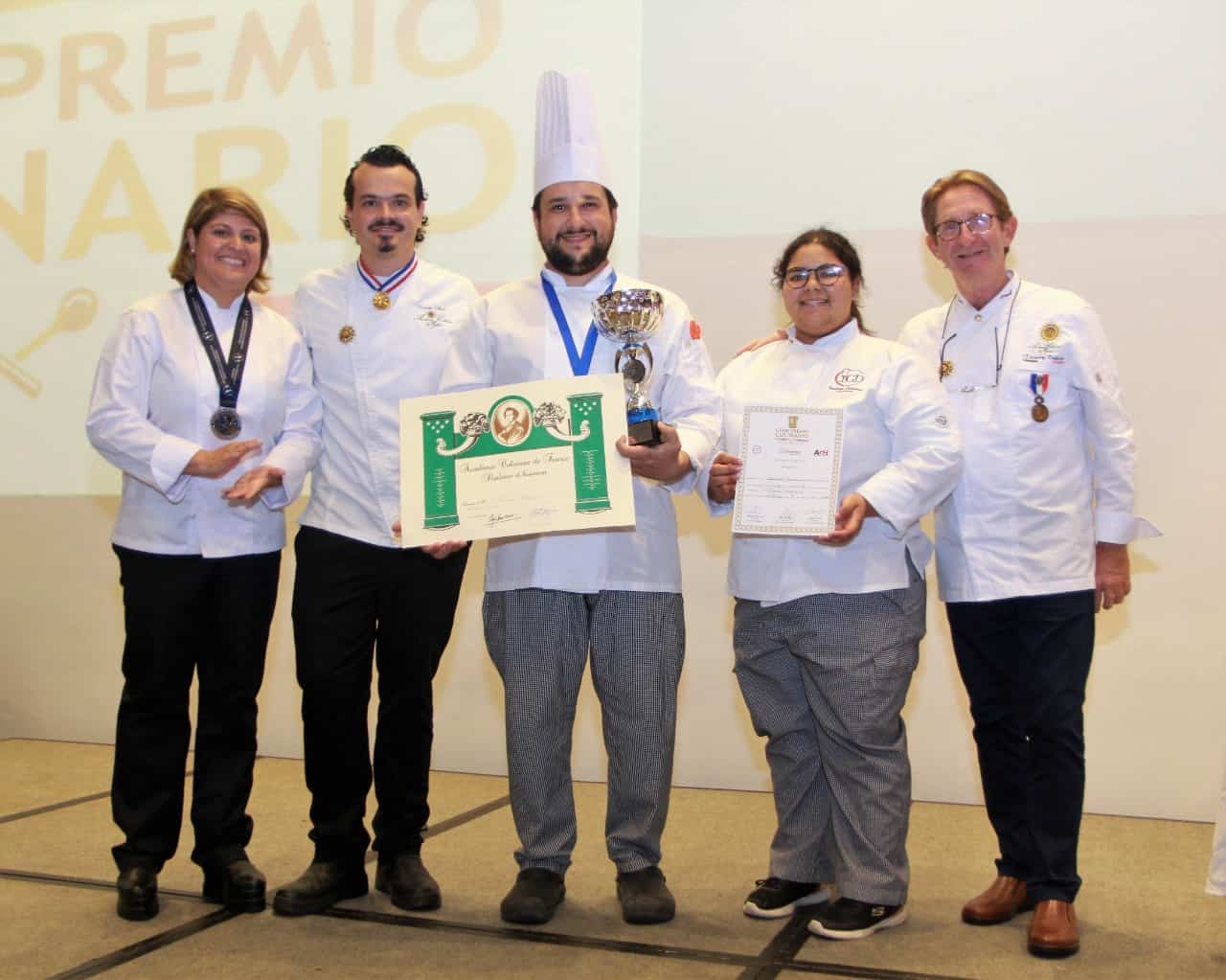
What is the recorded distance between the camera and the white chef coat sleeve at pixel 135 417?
8.29ft

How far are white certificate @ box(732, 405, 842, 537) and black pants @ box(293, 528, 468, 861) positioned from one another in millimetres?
717

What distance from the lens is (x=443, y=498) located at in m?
2.43

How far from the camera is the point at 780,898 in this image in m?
2.62

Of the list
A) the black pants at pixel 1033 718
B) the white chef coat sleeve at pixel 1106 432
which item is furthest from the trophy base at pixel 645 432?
the white chef coat sleeve at pixel 1106 432

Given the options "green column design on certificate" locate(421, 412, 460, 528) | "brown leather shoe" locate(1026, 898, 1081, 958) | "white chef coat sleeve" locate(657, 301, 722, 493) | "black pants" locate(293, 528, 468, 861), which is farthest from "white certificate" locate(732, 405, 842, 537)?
"brown leather shoe" locate(1026, 898, 1081, 958)

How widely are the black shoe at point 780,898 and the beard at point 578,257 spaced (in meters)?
1.42

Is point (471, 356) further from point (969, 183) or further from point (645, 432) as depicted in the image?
point (969, 183)

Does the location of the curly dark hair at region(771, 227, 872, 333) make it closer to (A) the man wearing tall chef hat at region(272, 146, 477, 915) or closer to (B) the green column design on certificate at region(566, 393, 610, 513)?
(B) the green column design on certificate at region(566, 393, 610, 513)

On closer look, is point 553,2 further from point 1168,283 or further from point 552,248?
point 1168,283

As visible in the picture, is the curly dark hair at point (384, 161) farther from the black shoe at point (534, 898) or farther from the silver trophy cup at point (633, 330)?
the black shoe at point (534, 898)

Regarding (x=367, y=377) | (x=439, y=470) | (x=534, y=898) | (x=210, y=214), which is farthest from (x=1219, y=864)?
(x=210, y=214)

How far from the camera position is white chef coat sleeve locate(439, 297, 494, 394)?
2.60m

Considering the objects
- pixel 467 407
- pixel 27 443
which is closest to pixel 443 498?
pixel 467 407

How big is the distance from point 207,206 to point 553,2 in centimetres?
193
